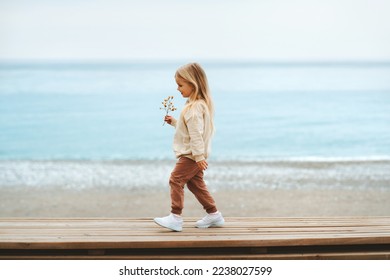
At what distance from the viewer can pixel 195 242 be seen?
11.4 ft

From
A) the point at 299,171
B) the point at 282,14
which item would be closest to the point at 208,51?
the point at 282,14

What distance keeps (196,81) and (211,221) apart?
0.84 meters

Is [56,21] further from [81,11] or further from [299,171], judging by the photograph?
[299,171]

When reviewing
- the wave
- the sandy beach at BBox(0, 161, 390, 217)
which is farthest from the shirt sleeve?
the wave

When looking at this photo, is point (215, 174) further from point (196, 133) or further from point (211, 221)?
→ point (196, 133)

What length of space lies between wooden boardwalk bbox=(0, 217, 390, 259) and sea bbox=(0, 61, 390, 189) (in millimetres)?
6382

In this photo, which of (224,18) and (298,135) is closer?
(298,135)

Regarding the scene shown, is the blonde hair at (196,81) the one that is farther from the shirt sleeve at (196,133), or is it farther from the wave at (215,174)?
the wave at (215,174)

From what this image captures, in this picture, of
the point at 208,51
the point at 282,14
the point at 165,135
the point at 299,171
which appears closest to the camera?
the point at 299,171

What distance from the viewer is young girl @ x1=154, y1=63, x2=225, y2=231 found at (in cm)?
368

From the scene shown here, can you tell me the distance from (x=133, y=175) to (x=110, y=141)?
8316 millimetres

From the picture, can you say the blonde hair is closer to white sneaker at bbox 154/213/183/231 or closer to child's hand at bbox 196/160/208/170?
child's hand at bbox 196/160/208/170

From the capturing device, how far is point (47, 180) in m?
11.2

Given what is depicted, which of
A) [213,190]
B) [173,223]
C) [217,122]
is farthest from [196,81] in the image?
[217,122]
